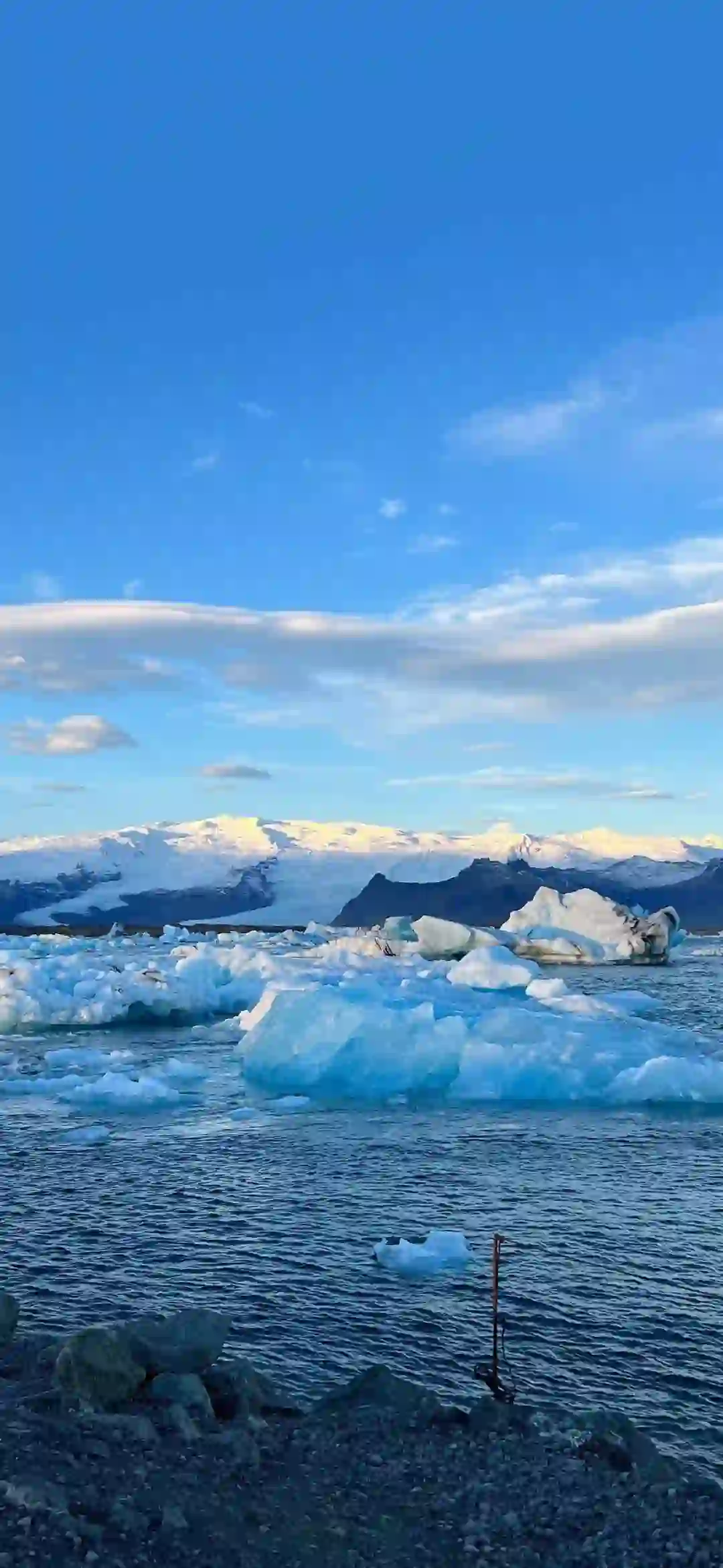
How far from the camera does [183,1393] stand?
28.9 feet

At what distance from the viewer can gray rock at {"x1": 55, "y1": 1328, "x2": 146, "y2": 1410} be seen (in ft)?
28.8

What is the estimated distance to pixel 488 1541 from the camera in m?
7.08

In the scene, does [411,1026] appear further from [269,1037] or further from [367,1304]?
[367,1304]

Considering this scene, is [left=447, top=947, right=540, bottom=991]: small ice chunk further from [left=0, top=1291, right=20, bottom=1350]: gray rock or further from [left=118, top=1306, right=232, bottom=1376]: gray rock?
[left=118, top=1306, right=232, bottom=1376]: gray rock

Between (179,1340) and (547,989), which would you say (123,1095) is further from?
(547,989)

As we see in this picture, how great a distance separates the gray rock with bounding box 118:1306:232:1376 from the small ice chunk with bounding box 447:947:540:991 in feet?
95.9

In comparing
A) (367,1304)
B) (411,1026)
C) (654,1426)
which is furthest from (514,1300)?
(411,1026)

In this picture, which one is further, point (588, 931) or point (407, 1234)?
point (588, 931)

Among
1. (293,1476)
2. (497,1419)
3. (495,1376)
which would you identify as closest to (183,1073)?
(495,1376)

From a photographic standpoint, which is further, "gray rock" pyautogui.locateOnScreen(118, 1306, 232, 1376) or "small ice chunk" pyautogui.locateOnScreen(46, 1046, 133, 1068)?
"small ice chunk" pyautogui.locateOnScreen(46, 1046, 133, 1068)

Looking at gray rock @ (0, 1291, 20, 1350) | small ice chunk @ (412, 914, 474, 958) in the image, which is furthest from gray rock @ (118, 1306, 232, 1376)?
small ice chunk @ (412, 914, 474, 958)

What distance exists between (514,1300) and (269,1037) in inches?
518

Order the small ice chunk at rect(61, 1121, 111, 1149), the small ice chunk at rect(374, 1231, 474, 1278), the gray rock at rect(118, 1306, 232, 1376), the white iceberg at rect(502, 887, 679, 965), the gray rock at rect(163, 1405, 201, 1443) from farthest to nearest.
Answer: the white iceberg at rect(502, 887, 679, 965), the small ice chunk at rect(61, 1121, 111, 1149), the small ice chunk at rect(374, 1231, 474, 1278), the gray rock at rect(118, 1306, 232, 1376), the gray rock at rect(163, 1405, 201, 1443)

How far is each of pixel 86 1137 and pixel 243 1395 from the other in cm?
1108
